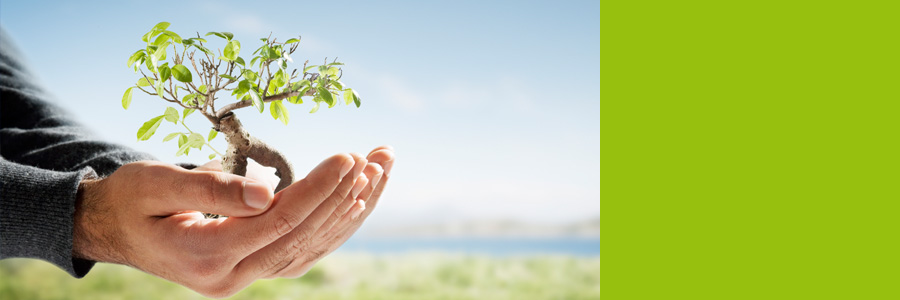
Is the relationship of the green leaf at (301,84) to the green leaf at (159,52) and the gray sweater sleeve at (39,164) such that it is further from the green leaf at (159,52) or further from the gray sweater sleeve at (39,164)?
the gray sweater sleeve at (39,164)

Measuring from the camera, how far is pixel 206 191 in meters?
0.55

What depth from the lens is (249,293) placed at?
405 cm

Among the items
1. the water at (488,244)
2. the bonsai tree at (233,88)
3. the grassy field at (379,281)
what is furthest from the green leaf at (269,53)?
the water at (488,244)

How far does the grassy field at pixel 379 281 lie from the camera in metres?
3.92

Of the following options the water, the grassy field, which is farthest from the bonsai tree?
the water

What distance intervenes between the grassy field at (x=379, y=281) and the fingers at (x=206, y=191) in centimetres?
372

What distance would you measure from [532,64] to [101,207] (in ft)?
21.9

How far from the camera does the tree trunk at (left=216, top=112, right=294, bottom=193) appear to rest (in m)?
0.68

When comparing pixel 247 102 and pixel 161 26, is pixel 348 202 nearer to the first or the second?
pixel 247 102

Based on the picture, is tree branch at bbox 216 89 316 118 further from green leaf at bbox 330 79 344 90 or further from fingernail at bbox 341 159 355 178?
fingernail at bbox 341 159 355 178

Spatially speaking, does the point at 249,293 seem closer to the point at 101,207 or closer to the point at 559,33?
the point at 101,207

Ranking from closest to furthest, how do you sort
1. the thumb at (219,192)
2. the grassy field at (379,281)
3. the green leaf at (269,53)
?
the thumb at (219,192)
the green leaf at (269,53)
the grassy field at (379,281)

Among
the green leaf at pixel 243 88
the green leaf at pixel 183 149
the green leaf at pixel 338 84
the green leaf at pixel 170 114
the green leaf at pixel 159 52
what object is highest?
the green leaf at pixel 338 84

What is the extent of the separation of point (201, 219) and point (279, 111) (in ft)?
0.51
